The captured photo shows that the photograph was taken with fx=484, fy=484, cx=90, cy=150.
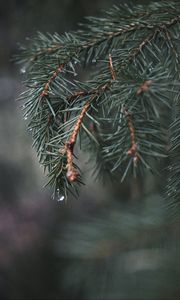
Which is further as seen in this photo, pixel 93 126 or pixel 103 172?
pixel 103 172

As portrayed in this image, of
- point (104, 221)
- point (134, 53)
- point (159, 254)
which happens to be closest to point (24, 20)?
point (134, 53)

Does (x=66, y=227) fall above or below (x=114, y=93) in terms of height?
below

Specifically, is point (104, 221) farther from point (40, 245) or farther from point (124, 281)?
point (40, 245)

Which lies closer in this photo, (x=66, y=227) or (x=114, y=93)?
(x=114, y=93)
